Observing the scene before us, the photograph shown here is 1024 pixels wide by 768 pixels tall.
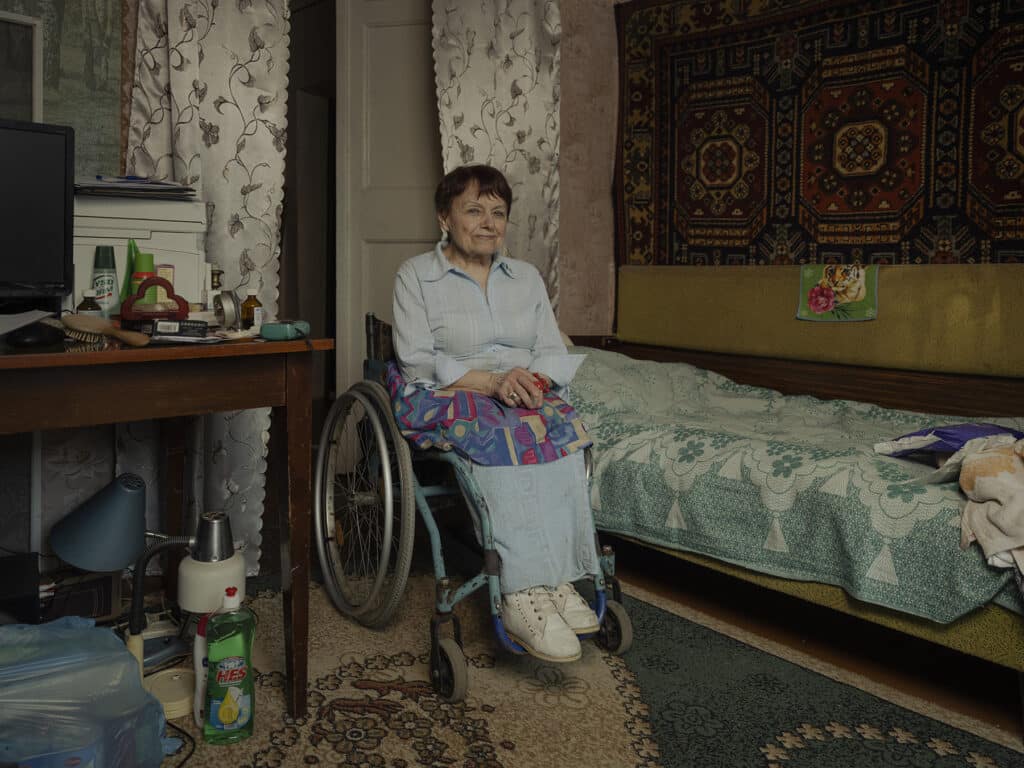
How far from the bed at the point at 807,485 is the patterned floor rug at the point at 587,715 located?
214 millimetres

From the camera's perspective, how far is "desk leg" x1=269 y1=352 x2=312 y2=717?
184 centimetres

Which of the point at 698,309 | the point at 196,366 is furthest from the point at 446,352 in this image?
the point at 698,309

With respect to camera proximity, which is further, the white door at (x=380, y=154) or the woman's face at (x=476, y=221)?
the white door at (x=380, y=154)

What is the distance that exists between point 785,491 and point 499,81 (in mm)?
2097

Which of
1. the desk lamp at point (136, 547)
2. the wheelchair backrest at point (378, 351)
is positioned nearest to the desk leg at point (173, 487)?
the desk lamp at point (136, 547)

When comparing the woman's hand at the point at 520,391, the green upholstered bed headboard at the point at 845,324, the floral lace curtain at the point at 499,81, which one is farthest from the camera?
the floral lace curtain at the point at 499,81

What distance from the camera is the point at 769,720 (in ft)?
6.30

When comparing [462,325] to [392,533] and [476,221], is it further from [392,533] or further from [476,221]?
[392,533]

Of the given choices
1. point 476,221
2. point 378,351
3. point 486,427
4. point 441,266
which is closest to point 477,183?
point 476,221

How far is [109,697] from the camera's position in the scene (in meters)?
1.61

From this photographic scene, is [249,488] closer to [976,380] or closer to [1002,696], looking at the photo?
[1002,696]

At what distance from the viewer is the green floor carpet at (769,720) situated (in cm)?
177

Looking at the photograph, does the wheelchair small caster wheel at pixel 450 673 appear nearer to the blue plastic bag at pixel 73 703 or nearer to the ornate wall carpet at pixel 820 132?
the blue plastic bag at pixel 73 703

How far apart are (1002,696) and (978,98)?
6.18 ft
